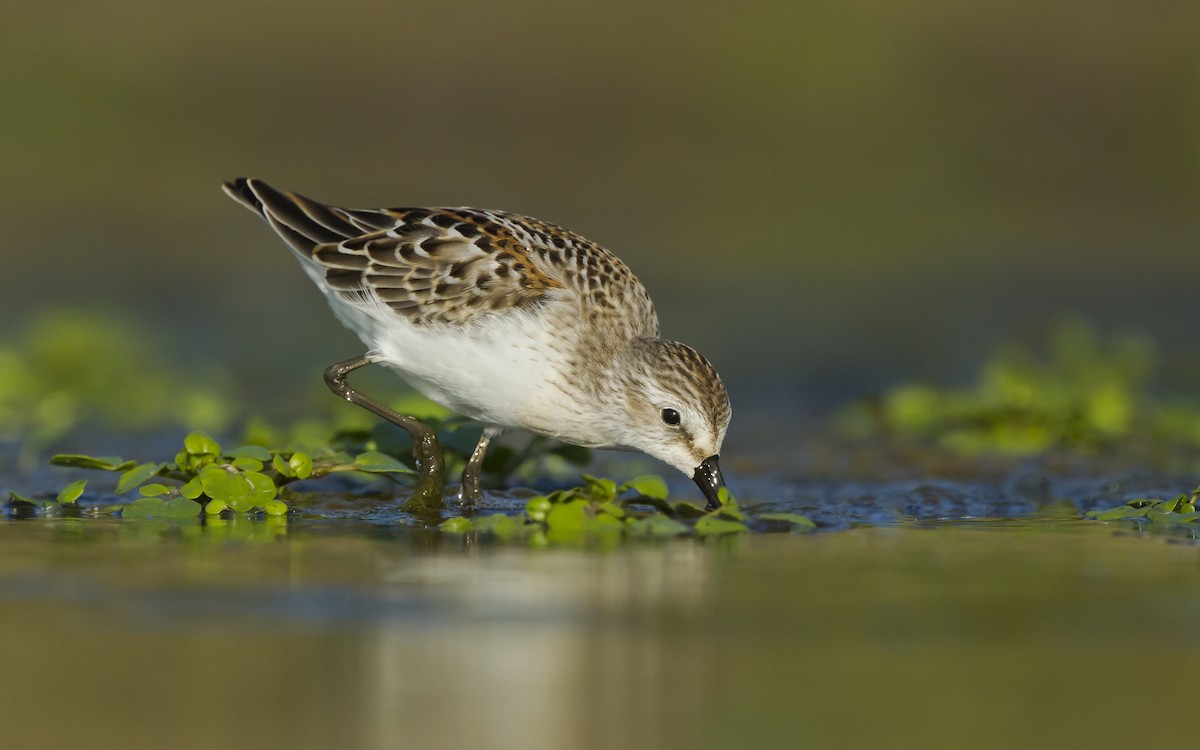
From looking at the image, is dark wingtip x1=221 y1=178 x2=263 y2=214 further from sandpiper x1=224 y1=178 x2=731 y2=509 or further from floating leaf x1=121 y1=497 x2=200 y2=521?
floating leaf x1=121 y1=497 x2=200 y2=521

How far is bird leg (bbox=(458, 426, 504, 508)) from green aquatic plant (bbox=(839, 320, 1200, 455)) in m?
3.32

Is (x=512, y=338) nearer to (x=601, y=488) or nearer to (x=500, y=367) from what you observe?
(x=500, y=367)

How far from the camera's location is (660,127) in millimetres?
24000

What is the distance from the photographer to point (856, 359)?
50.4ft

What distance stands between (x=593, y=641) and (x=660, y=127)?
18619mm

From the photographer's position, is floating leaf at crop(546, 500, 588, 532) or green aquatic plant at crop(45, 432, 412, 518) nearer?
floating leaf at crop(546, 500, 588, 532)

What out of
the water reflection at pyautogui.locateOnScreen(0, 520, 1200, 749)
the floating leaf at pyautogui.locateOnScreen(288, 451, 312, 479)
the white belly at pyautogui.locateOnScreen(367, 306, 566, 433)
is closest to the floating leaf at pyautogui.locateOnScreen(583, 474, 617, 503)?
the water reflection at pyautogui.locateOnScreen(0, 520, 1200, 749)

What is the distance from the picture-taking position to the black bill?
888cm

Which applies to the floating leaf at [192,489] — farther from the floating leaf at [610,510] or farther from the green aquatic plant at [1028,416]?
the green aquatic plant at [1028,416]

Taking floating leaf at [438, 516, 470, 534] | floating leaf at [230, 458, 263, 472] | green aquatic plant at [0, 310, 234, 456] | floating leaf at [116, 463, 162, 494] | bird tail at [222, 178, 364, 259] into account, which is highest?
bird tail at [222, 178, 364, 259]

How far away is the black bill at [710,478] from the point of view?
8.88m

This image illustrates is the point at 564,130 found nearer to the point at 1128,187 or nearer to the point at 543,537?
the point at 1128,187

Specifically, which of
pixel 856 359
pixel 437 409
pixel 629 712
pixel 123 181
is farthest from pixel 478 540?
pixel 123 181

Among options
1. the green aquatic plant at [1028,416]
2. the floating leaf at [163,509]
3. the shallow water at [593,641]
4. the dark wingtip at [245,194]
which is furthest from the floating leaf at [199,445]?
the green aquatic plant at [1028,416]
